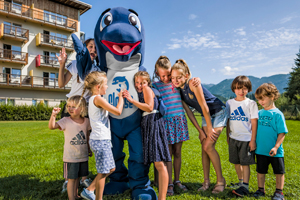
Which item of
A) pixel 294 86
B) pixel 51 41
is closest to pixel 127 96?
pixel 51 41

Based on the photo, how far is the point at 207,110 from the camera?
114 inches

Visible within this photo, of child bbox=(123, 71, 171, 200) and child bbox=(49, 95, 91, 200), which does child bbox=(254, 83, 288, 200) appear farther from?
child bbox=(49, 95, 91, 200)

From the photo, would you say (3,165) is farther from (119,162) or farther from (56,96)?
(56,96)

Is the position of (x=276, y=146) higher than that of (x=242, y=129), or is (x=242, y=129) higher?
(x=242, y=129)

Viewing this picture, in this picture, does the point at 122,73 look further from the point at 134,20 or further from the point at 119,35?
the point at 134,20

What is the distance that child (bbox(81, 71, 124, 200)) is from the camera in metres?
2.43

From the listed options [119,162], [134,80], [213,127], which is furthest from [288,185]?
[134,80]

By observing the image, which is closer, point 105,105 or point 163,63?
point 105,105

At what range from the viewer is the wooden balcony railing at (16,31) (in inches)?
792

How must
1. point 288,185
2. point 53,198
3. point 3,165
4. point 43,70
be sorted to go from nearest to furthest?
point 53,198 → point 288,185 → point 3,165 → point 43,70

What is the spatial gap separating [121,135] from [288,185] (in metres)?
2.74

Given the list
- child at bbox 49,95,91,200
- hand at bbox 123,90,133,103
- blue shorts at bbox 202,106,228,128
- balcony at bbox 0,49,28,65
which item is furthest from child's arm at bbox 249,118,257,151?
balcony at bbox 0,49,28,65

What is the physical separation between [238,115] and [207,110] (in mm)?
495

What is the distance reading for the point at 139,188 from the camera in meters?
2.72
